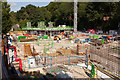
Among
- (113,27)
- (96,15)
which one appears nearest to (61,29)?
(96,15)

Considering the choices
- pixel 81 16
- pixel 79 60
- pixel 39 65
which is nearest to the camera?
pixel 39 65

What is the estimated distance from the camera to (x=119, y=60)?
42.6 ft

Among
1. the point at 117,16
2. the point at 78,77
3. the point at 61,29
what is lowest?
the point at 78,77

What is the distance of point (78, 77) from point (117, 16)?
31063 mm

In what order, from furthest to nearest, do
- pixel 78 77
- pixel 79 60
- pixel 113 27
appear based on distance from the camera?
pixel 113 27 < pixel 79 60 < pixel 78 77

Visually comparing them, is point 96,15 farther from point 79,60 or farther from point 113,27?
point 79,60

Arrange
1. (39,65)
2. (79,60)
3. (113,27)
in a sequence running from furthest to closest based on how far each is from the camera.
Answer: (113,27) < (79,60) < (39,65)

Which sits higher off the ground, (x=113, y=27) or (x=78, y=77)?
(x=113, y=27)

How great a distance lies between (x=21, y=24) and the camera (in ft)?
163

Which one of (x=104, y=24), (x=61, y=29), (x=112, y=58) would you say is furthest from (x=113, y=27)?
(x=112, y=58)

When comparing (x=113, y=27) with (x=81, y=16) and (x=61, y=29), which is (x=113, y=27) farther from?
(x=61, y=29)

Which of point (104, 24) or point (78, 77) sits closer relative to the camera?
point (78, 77)

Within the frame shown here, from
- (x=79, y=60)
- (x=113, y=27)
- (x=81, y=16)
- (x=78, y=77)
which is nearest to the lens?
(x=78, y=77)

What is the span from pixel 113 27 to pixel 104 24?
323 centimetres
